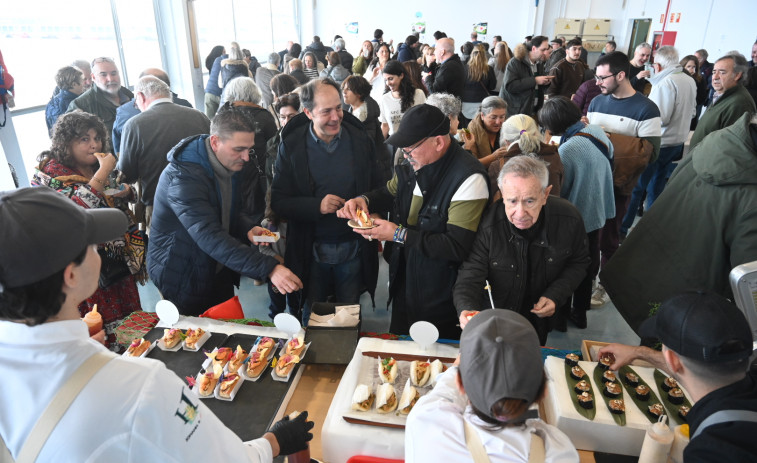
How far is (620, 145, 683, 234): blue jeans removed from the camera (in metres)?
4.71

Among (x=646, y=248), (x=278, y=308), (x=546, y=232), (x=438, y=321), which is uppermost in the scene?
(x=546, y=232)

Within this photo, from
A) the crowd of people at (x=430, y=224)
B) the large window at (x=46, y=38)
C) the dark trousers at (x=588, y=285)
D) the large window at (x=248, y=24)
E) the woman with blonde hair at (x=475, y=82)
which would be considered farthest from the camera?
the large window at (x=248, y=24)

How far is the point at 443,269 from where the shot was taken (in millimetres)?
2312

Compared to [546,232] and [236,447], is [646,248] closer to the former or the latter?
[546,232]

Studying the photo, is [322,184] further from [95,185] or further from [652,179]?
[652,179]

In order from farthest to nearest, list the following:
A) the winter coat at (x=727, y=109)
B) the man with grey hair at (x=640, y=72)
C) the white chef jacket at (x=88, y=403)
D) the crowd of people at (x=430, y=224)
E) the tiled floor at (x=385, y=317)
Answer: the man with grey hair at (x=640, y=72) → the winter coat at (x=727, y=109) → the tiled floor at (x=385, y=317) → the crowd of people at (x=430, y=224) → the white chef jacket at (x=88, y=403)

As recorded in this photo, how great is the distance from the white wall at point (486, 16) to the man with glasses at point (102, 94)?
12.2 meters

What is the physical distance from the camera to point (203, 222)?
212cm

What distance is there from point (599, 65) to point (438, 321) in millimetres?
2636

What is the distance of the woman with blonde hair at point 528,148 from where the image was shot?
8.84ft

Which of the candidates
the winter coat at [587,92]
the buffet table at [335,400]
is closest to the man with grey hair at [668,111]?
the winter coat at [587,92]

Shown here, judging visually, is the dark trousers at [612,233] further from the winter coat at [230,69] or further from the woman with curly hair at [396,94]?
the winter coat at [230,69]

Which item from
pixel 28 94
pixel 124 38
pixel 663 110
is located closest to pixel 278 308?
pixel 663 110

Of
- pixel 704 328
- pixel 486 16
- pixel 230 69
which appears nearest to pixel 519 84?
pixel 230 69
